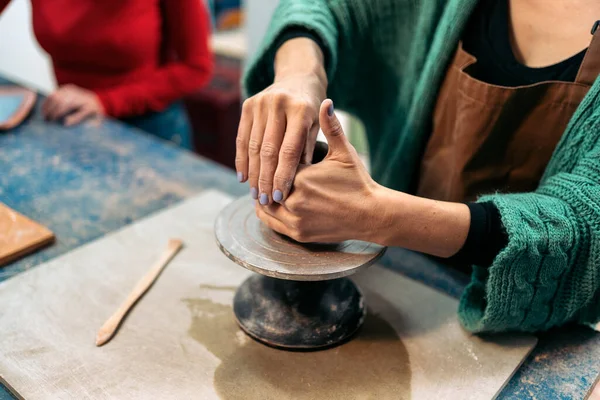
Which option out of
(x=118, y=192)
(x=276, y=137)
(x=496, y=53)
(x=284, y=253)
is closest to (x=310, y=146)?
(x=276, y=137)

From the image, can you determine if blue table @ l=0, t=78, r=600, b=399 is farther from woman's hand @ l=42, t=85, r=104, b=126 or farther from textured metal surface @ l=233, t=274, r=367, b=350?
textured metal surface @ l=233, t=274, r=367, b=350

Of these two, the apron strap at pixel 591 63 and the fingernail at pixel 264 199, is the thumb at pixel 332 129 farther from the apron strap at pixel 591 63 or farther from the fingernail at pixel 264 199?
the apron strap at pixel 591 63

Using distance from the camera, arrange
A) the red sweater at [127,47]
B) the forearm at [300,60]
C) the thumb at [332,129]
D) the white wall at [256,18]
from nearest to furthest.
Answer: the thumb at [332,129], the forearm at [300,60], the red sweater at [127,47], the white wall at [256,18]

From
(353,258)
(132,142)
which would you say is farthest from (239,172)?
(132,142)

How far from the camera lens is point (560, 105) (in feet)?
2.78

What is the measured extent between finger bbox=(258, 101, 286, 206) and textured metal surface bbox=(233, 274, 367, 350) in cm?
19

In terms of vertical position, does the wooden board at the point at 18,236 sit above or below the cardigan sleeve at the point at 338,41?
below

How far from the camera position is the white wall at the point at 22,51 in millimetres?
3809

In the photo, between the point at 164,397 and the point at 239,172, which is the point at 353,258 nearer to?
the point at 239,172

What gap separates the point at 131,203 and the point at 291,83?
0.61 m

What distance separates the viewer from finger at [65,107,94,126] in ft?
5.43

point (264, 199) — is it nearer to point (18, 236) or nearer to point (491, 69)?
point (491, 69)

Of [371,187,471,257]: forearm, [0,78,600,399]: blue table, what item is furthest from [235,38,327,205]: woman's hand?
[0,78,600,399]: blue table

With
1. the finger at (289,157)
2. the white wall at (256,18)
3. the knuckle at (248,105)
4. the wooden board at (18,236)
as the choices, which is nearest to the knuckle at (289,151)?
the finger at (289,157)
